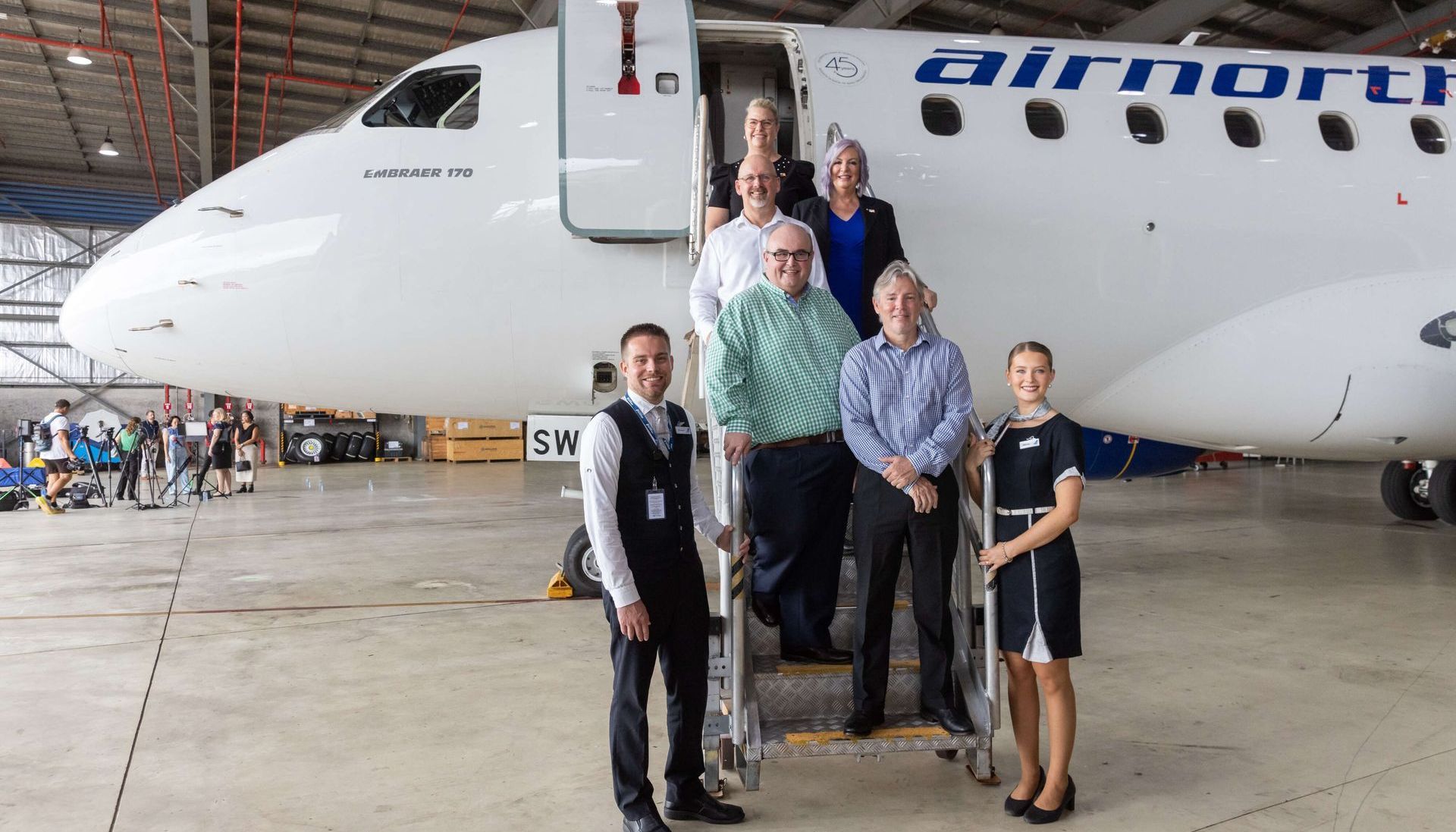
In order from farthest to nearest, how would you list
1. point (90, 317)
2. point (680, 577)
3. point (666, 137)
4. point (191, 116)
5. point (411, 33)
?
1. point (191, 116)
2. point (411, 33)
3. point (90, 317)
4. point (666, 137)
5. point (680, 577)

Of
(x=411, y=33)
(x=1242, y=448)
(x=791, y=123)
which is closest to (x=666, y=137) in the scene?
(x=791, y=123)

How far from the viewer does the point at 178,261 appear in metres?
6.16

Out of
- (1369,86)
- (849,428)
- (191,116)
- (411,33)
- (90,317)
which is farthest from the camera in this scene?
(191,116)

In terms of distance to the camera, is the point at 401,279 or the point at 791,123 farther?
the point at 791,123

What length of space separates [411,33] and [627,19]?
1199 cm

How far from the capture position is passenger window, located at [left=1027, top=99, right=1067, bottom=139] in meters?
6.46

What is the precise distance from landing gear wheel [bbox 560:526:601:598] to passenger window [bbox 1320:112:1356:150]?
5.96 meters

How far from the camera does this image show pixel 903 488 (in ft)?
10.7

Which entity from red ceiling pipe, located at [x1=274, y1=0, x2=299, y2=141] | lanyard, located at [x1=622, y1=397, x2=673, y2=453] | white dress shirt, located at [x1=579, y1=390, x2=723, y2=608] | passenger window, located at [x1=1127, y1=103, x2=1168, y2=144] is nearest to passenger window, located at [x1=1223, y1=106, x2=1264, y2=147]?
passenger window, located at [x1=1127, y1=103, x2=1168, y2=144]

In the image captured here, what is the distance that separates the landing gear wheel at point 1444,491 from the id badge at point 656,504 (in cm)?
1075

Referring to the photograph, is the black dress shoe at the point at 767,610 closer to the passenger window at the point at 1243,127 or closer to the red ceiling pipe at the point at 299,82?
the passenger window at the point at 1243,127

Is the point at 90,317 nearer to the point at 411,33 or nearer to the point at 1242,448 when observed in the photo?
the point at 1242,448

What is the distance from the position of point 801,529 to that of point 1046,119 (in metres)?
4.34

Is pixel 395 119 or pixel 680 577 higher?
pixel 395 119
